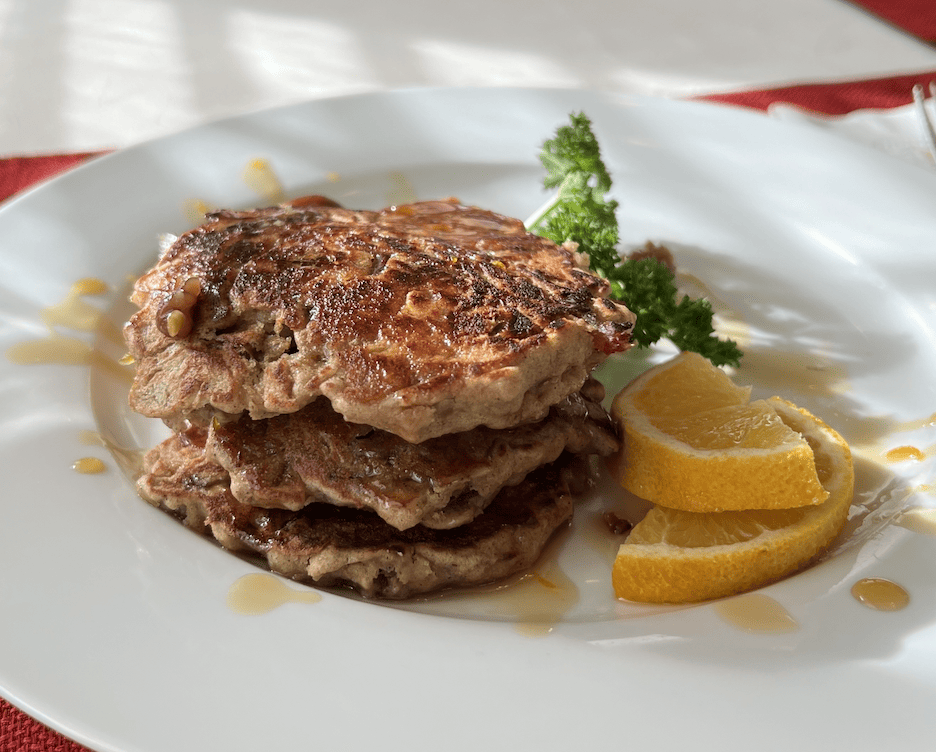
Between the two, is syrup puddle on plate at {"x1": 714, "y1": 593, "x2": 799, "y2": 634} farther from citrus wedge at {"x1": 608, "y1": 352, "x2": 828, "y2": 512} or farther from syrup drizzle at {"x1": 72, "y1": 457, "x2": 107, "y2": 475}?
syrup drizzle at {"x1": 72, "y1": 457, "x2": 107, "y2": 475}

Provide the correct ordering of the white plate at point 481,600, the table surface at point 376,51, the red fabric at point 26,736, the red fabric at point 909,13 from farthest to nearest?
the red fabric at point 909,13 < the table surface at point 376,51 < the red fabric at point 26,736 < the white plate at point 481,600

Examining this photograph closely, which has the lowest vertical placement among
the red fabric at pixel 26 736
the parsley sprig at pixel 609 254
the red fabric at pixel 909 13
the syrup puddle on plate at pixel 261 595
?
the red fabric at pixel 26 736

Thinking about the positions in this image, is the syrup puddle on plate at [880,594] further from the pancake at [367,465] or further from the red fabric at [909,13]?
the red fabric at [909,13]

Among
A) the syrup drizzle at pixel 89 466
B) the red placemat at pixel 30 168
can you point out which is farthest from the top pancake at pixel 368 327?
the red placemat at pixel 30 168

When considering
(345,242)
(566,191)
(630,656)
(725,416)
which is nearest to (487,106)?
(566,191)

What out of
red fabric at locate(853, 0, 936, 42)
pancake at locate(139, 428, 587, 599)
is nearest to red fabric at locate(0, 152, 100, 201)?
pancake at locate(139, 428, 587, 599)

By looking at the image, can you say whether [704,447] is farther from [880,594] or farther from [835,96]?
[835,96]

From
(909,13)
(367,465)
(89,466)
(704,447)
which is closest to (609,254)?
(704,447)
